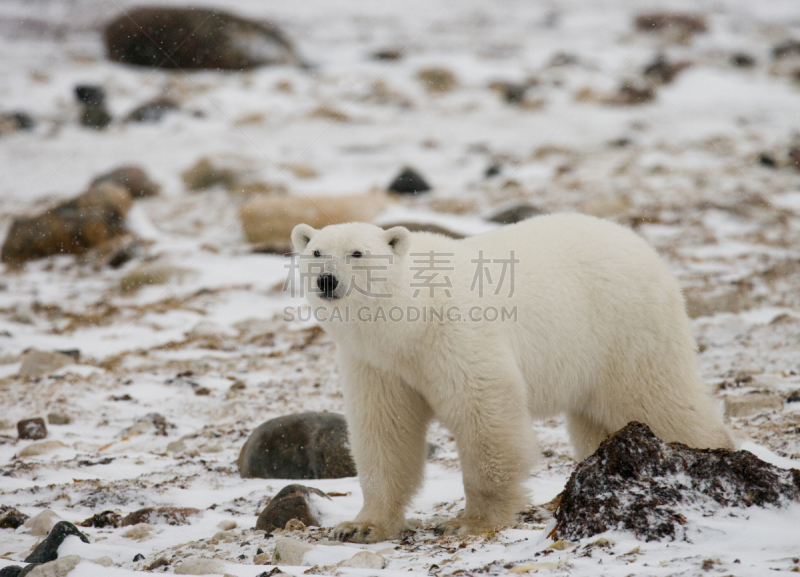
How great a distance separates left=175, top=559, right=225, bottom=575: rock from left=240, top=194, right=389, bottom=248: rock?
6.82m

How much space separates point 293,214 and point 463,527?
704cm

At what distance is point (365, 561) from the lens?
2.75 metres

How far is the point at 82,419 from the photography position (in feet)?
17.5

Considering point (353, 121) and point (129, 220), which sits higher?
point (353, 121)

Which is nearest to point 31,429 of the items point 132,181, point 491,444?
point 491,444

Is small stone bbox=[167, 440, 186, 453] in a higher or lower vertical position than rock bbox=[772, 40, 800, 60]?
lower

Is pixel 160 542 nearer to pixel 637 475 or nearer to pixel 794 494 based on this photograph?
pixel 637 475

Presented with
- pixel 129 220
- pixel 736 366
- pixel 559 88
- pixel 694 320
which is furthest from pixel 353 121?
pixel 736 366

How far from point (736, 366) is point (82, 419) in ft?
→ 16.1

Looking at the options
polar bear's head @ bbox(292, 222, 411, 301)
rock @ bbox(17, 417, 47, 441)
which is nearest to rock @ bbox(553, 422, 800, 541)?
polar bear's head @ bbox(292, 222, 411, 301)

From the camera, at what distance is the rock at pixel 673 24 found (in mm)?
22047

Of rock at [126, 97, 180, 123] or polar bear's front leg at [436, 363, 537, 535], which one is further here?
rock at [126, 97, 180, 123]

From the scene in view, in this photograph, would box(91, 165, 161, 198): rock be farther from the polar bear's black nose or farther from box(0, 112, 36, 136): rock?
the polar bear's black nose

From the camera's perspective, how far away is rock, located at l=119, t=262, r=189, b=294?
28.7ft
